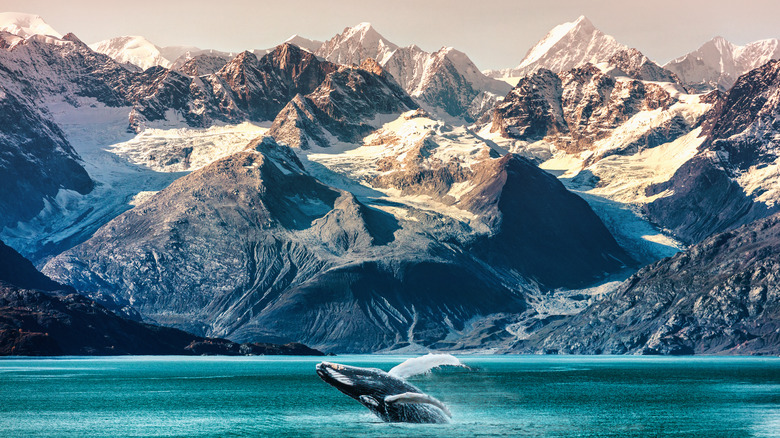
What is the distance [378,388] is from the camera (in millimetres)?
122625

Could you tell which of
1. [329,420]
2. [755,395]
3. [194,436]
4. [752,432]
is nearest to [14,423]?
[194,436]

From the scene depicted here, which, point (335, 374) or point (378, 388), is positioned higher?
point (335, 374)

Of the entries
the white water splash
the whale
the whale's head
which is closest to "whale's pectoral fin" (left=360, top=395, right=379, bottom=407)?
the whale

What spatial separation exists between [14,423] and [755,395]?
11797 centimetres

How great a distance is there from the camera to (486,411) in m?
157

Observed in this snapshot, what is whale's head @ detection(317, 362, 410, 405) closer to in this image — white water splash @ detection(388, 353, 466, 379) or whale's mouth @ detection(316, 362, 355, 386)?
whale's mouth @ detection(316, 362, 355, 386)

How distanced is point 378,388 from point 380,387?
12.9 inches

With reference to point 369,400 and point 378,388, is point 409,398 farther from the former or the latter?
point 369,400

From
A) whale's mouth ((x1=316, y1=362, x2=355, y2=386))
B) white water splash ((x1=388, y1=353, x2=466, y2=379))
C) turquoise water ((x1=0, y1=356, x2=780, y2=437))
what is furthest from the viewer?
turquoise water ((x1=0, y1=356, x2=780, y2=437))

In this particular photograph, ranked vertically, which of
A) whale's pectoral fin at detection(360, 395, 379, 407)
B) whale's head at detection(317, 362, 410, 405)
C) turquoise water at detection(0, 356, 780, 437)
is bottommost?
turquoise water at detection(0, 356, 780, 437)

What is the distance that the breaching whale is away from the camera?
121188 mm

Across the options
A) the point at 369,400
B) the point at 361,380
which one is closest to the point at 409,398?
the point at 369,400

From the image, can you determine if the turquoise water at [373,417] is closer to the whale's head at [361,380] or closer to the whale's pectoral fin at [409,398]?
the whale's pectoral fin at [409,398]

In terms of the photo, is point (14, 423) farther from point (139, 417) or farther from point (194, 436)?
point (194, 436)
